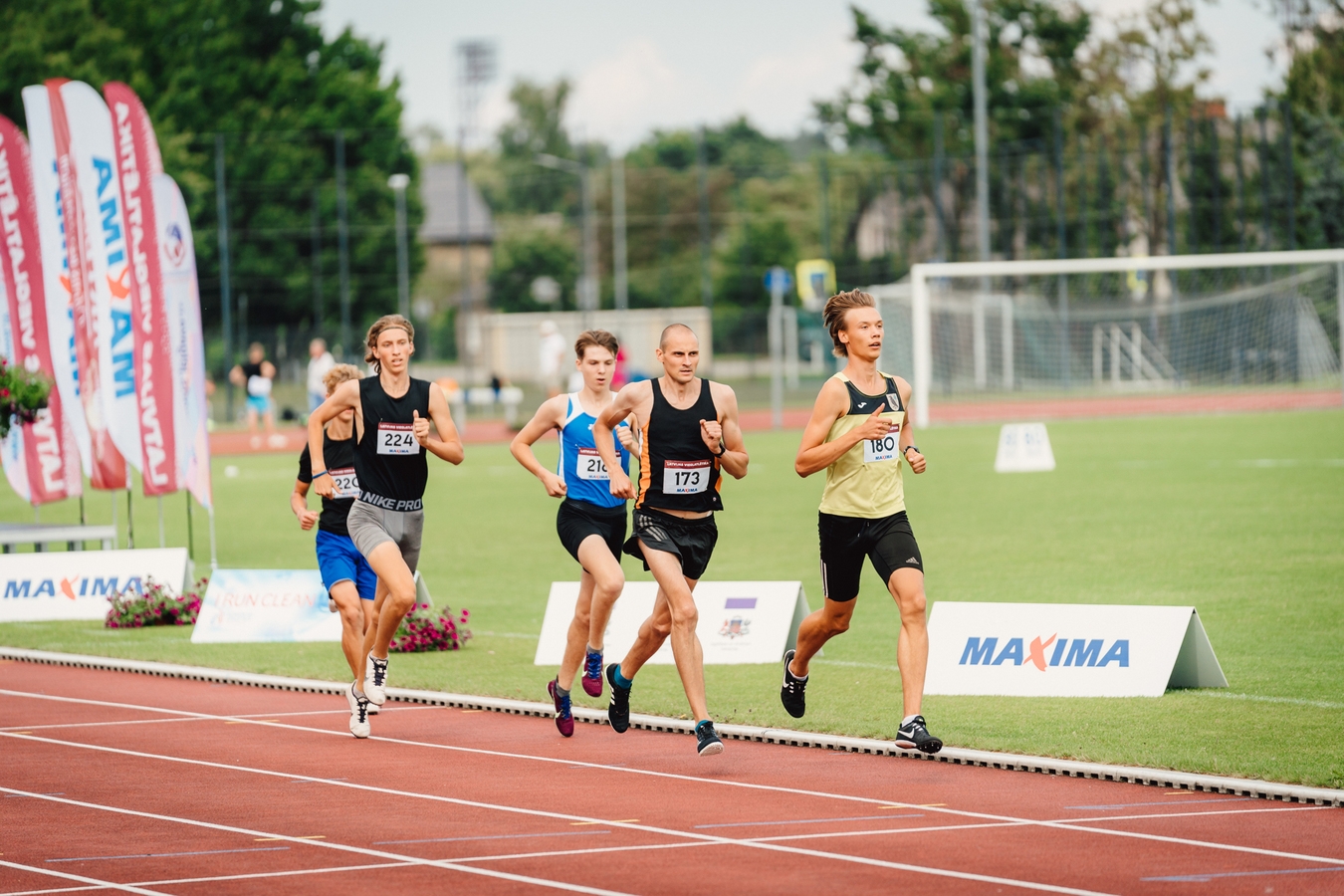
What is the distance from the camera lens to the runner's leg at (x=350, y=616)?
964 cm

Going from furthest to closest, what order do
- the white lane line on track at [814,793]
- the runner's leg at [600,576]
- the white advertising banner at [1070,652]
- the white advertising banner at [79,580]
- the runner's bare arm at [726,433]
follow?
the white advertising banner at [79,580] < the white advertising banner at [1070,652] < the runner's leg at [600,576] < the runner's bare arm at [726,433] < the white lane line on track at [814,793]

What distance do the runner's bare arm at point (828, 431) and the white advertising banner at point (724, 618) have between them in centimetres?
284

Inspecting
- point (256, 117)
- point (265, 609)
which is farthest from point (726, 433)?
point (256, 117)

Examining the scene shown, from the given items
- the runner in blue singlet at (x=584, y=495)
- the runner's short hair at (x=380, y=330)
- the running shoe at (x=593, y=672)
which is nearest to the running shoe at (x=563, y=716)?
the runner in blue singlet at (x=584, y=495)

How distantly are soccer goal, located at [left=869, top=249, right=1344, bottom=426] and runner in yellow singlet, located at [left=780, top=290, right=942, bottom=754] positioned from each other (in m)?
34.2

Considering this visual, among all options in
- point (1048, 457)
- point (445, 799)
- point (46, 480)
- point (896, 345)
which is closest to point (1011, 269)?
point (896, 345)

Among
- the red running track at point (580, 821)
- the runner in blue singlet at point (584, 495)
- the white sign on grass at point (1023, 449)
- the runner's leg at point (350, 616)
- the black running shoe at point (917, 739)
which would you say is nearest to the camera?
the red running track at point (580, 821)

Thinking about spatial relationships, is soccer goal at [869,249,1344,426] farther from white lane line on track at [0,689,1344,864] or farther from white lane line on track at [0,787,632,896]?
white lane line on track at [0,787,632,896]

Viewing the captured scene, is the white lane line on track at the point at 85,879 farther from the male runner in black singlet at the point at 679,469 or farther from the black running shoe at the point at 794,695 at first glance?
the black running shoe at the point at 794,695

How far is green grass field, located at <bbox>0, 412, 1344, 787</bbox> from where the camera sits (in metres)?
8.77

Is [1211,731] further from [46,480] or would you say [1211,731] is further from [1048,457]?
[1048,457]

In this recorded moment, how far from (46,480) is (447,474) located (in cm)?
1265

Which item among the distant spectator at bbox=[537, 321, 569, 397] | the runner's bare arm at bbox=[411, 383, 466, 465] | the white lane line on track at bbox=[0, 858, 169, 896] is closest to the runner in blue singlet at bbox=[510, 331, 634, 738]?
the runner's bare arm at bbox=[411, 383, 466, 465]

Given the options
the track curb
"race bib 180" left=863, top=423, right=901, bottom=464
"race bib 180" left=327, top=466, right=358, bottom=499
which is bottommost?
the track curb
